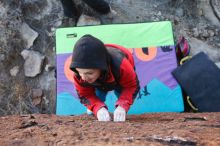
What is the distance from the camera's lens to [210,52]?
11.7 ft

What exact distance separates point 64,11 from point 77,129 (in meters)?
2.19

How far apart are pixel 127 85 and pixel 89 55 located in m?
0.55

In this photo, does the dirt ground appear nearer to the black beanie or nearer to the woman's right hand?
the black beanie

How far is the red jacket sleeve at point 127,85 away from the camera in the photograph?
223cm

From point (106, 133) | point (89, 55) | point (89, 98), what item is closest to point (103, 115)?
point (89, 98)

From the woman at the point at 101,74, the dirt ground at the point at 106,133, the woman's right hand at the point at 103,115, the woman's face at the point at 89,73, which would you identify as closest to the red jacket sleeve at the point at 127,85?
the woman at the point at 101,74

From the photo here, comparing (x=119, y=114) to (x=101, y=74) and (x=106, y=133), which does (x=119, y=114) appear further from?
(x=106, y=133)

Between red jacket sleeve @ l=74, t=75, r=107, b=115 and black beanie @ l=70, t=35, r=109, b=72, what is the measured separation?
0.38 meters

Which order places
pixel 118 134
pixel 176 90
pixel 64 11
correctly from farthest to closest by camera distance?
1. pixel 64 11
2. pixel 176 90
3. pixel 118 134

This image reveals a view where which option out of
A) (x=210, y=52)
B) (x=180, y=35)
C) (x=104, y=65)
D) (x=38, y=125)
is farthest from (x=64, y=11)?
(x=38, y=125)

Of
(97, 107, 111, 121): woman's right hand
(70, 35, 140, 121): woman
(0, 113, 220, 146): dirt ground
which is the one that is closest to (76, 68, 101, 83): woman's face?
(70, 35, 140, 121): woman

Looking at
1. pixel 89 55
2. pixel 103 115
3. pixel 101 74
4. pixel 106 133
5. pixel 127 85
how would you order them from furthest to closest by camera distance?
pixel 127 85, pixel 103 115, pixel 101 74, pixel 89 55, pixel 106 133

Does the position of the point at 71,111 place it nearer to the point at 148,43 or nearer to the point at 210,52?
the point at 148,43

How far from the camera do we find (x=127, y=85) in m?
2.33
